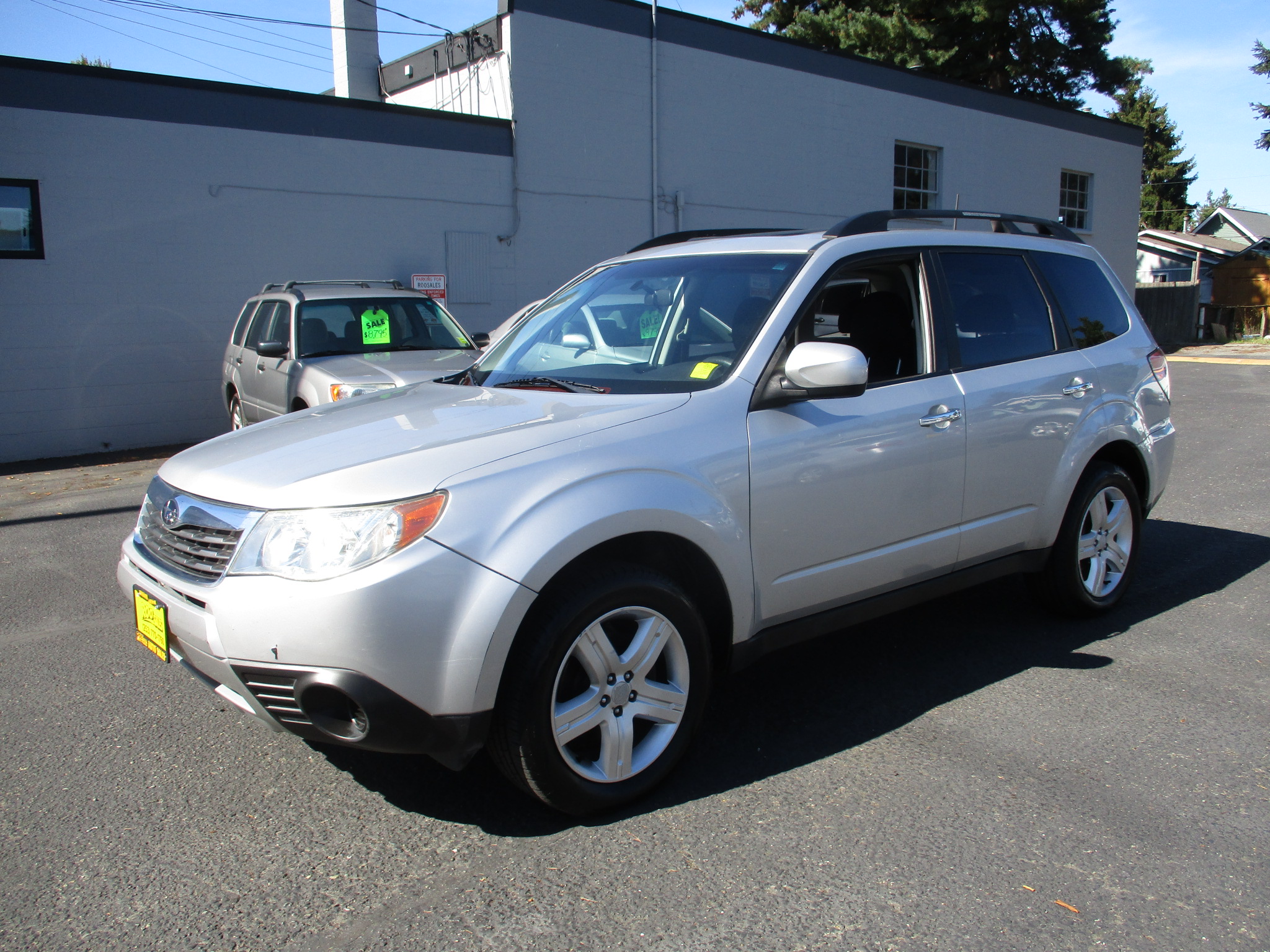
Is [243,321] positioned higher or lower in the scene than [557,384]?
higher

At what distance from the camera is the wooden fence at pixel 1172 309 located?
102 ft

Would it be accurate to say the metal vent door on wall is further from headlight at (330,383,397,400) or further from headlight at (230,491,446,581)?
headlight at (230,491,446,581)

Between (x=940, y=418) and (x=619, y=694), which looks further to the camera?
(x=940, y=418)

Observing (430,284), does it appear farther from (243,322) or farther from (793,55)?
(793,55)

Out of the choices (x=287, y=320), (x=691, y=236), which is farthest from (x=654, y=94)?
(x=691, y=236)

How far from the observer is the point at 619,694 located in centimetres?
298

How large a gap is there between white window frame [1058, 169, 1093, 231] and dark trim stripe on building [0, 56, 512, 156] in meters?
16.5

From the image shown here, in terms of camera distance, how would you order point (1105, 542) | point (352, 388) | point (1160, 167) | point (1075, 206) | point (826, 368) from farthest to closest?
point (1160, 167), point (1075, 206), point (352, 388), point (1105, 542), point (826, 368)

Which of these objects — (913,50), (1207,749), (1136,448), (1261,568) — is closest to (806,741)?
(1207,749)

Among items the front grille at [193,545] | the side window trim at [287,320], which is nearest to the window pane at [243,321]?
the side window trim at [287,320]

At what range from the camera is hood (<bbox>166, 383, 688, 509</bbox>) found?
273cm

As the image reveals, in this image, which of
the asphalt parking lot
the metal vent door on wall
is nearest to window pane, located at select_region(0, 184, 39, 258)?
the metal vent door on wall

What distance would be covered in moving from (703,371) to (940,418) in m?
1.05

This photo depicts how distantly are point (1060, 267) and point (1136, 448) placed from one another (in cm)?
97
